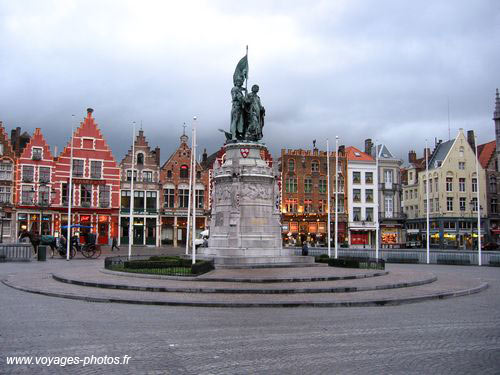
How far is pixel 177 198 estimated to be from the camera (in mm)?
67812

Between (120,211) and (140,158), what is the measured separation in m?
7.07

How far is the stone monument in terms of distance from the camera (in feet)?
85.1

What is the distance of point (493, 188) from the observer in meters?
75.4

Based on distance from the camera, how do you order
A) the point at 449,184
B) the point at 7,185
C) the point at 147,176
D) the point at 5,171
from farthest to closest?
the point at 449,184, the point at 147,176, the point at 5,171, the point at 7,185

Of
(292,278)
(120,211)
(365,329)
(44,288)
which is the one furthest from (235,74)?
(120,211)

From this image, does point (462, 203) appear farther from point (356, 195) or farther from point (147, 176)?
point (147, 176)

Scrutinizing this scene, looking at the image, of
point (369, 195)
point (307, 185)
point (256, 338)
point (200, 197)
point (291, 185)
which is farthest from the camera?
point (369, 195)

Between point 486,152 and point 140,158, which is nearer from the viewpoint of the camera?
point 140,158

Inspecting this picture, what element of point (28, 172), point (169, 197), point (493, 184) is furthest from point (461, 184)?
point (28, 172)

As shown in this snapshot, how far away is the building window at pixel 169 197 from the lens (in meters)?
67.4

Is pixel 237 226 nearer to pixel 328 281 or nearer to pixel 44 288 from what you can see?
pixel 328 281

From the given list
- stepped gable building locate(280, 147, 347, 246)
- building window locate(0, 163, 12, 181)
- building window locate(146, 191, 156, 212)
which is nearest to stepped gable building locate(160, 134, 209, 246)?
building window locate(146, 191, 156, 212)

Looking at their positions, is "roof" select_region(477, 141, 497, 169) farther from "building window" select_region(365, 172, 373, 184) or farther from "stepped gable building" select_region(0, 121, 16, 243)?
"stepped gable building" select_region(0, 121, 16, 243)

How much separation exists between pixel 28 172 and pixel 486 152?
62205 millimetres
